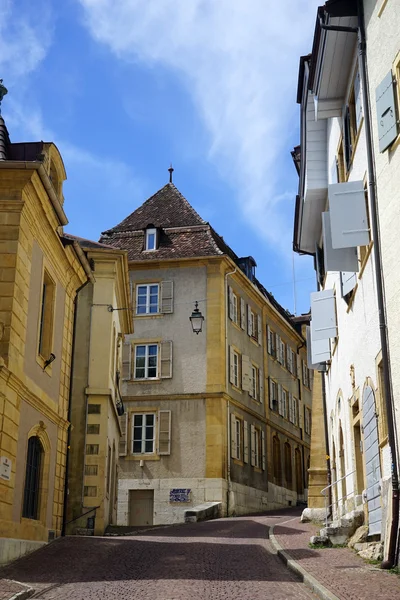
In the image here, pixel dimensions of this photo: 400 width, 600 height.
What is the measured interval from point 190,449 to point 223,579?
69.0 ft

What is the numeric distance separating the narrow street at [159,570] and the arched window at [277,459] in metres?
21.4

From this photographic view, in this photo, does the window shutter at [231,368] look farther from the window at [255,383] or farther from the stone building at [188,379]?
the window at [255,383]

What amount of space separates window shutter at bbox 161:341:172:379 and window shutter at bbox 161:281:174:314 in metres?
1.48

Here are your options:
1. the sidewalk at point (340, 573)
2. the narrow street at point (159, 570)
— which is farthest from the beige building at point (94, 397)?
the sidewalk at point (340, 573)

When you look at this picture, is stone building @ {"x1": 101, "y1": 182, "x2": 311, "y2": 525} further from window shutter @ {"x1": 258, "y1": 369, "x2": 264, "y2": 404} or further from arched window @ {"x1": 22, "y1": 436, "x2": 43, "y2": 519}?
arched window @ {"x1": 22, "y1": 436, "x2": 43, "y2": 519}

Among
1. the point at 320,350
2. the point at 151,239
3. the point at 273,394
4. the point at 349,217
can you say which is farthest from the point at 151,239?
the point at 349,217

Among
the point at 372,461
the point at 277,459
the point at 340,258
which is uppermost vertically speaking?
the point at 277,459

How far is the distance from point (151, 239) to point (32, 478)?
70.1 ft

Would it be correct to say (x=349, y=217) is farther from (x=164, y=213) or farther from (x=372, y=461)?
(x=164, y=213)

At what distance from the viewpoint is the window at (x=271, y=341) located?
1635 inches

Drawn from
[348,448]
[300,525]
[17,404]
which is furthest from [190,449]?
[17,404]

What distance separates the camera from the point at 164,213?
127ft

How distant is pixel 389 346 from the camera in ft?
39.8

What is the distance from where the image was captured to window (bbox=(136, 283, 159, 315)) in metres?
35.2
